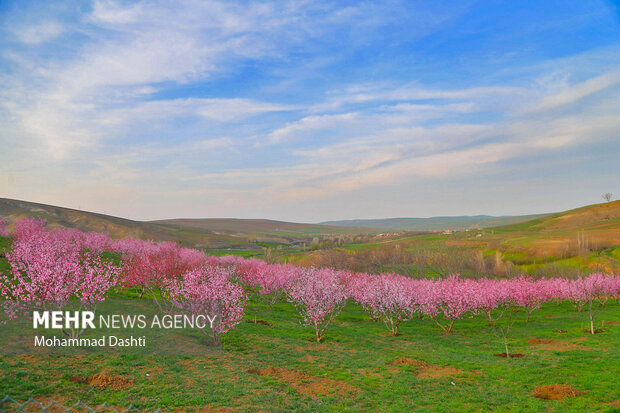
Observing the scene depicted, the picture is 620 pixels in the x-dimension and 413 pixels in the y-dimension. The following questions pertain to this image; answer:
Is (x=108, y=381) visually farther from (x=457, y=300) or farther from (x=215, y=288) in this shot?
(x=457, y=300)

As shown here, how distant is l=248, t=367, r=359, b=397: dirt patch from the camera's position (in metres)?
18.0

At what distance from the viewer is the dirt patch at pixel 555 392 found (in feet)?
59.0

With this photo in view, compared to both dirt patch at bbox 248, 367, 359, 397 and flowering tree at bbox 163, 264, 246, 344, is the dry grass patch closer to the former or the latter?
dirt patch at bbox 248, 367, 359, 397

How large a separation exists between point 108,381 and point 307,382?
9.99 metres

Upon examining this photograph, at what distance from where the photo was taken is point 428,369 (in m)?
23.6

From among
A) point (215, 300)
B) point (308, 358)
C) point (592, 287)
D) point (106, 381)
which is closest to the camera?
point (106, 381)

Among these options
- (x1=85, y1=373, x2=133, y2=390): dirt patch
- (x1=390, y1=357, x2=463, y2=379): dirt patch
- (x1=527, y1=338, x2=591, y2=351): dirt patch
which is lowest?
(x1=527, y1=338, x2=591, y2=351): dirt patch

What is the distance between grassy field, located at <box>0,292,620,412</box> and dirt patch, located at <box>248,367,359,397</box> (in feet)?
0.19

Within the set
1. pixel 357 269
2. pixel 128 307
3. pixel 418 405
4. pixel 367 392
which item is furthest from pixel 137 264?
pixel 357 269

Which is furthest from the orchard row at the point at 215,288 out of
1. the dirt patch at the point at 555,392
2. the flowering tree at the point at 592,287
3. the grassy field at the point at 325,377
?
the dirt patch at the point at 555,392

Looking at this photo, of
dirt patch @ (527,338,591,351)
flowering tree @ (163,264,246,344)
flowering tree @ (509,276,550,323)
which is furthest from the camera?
flowering tree @ (509,276,550,323)

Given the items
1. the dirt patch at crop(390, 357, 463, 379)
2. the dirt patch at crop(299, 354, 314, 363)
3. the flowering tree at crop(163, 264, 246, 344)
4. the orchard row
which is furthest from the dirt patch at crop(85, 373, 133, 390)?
the dirt patch at crop(390, 357, 463, 379)

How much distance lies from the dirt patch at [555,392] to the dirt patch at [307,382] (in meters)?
9.89

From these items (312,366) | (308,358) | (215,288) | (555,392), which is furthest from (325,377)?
(555,392)
